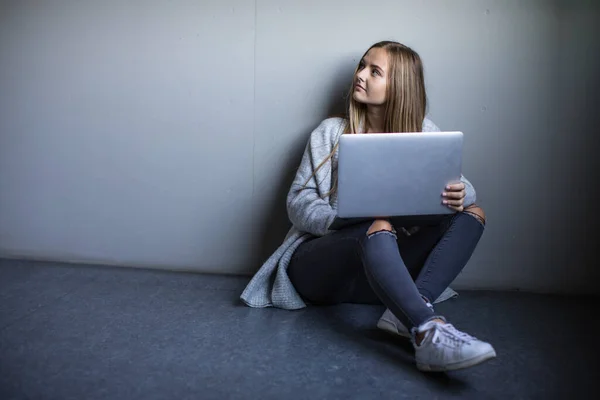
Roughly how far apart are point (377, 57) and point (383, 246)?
2.13 feet

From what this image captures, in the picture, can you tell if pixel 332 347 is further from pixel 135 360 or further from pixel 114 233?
pixel 114 233

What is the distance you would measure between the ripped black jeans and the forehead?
0.49m

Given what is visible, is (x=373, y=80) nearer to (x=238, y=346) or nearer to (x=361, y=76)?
(x=361, y=76)

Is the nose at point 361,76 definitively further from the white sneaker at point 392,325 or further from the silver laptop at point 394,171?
the white sneaker at point 392,325

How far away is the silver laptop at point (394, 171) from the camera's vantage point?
4.64ft

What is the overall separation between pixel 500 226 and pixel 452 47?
622 millimetres

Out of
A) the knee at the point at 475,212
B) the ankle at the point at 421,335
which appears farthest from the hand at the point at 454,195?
the ankle at the point at 421,335

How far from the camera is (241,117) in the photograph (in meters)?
2.18

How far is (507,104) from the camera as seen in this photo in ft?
6.73

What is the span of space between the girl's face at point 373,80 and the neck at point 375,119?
0.05m

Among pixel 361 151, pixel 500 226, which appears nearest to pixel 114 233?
pixel 361 151

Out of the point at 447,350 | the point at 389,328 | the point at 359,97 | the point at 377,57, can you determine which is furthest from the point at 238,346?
the point at 377,57

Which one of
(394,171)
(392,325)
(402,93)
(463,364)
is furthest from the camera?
(402,93)

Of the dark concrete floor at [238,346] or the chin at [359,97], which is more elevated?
the chin at [359,97]
